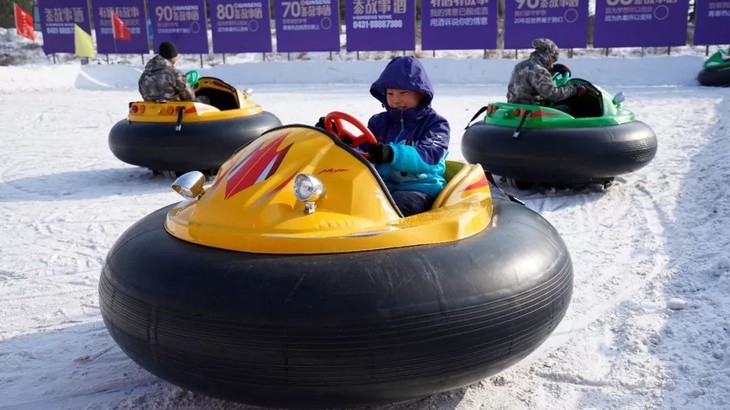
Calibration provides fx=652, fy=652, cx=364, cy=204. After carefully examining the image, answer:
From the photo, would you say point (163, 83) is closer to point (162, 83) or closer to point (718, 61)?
point (162, 83)

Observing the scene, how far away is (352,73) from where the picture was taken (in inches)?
706

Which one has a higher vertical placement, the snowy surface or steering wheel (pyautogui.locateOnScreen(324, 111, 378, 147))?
steering wheel (pyautogui.locateOnScreen(324, 111, 378, 147))

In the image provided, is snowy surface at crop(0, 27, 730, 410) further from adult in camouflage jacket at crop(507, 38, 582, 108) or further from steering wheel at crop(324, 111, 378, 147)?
steering wheel at crop(324, 111, 378, 147)

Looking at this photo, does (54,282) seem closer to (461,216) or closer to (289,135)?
(289,135)

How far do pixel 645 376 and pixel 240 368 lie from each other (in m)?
1.66

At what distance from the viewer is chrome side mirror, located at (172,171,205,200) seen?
2.72 metres

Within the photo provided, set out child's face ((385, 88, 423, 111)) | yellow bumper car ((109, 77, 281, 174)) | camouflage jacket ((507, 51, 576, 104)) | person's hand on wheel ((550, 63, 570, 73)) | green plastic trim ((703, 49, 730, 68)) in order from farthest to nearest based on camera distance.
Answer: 1. green plastic trim ((703, 49, 730, 68))
2. yellow bumper car ((109, 77, 281, 174))
3. person's hand on wheel ((550, 63, 570, 73))
4. camouflage jacket ((507, 51, 576, 104))
5. child's face ((385, 88, 423, 111))

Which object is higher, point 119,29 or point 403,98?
point 119,29

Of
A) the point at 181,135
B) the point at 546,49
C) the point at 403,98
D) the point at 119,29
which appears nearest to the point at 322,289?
the point at 403,98

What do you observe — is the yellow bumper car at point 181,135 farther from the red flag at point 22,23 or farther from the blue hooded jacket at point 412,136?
the red flag at point 22,23

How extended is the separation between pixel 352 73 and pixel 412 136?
595 inches

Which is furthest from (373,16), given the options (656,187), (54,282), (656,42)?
(54,282)

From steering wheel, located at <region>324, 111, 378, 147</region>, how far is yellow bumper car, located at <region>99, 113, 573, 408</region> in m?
Answer: 0.20

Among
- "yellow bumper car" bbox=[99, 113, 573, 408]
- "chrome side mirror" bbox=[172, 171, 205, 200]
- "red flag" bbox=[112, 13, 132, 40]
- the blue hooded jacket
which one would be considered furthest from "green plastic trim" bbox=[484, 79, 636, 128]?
"red flag" bbox=[112, 13, 132, 40]
